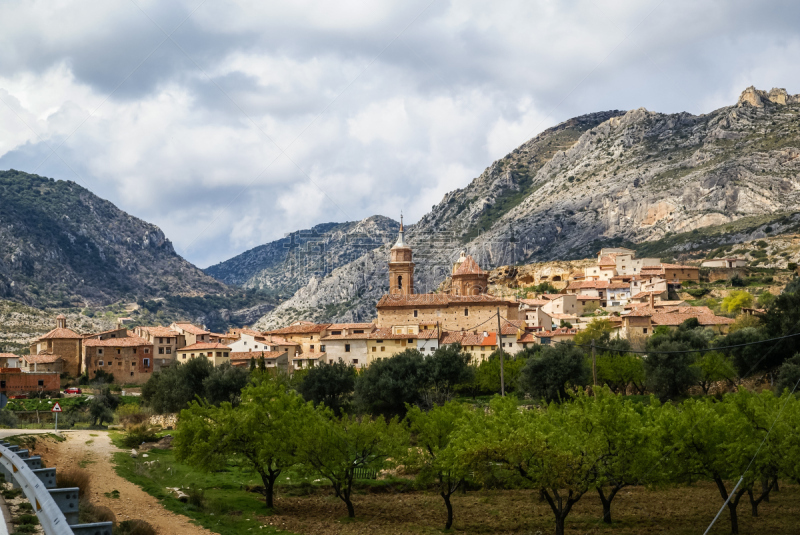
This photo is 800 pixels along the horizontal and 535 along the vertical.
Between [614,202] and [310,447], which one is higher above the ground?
[614,202]

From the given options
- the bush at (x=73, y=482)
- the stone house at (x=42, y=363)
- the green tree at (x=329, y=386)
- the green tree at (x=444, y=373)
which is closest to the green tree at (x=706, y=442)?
the bush at (x=73, y=482)

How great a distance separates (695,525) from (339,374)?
3458cm

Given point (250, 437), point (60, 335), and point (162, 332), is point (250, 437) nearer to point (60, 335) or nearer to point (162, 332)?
point (162, 332)

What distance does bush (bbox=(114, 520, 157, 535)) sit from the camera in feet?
65.7

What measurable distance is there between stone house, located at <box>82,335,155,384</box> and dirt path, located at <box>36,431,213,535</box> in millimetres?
45728

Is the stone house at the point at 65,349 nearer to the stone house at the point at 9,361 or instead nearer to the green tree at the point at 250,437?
the stone house at the point at 9,361

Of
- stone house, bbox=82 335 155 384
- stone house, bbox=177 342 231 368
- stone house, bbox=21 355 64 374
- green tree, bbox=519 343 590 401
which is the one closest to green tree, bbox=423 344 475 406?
green tree, bbox=519 343 590 401

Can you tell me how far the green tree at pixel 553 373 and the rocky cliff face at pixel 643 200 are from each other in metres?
99.7

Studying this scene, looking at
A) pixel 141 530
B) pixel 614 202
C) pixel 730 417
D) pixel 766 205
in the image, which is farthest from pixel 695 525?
pixel 614 202

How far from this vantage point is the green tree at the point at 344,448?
30.8 meters

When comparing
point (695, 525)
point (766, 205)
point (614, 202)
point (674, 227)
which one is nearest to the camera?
point (695, 525)

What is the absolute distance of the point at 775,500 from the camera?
3281 centimetres

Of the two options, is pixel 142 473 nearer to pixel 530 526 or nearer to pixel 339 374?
pixel 530 526

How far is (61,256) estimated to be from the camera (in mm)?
174250
